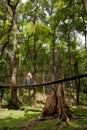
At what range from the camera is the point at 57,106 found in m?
13.9

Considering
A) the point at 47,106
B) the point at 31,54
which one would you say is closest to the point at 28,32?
the point at 31,54

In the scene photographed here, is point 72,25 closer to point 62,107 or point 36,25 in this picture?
point 36,25

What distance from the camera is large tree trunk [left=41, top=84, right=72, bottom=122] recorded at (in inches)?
511

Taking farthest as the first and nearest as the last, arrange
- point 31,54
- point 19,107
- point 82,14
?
point 31,54 < point 82,14 < point 19,107

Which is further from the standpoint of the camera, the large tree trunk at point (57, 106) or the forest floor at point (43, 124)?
the large tree trunk at point (57, 106)

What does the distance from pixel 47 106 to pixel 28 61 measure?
24141 mm

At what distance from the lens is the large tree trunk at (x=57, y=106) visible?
1298cm

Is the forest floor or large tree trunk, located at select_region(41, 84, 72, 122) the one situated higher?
large tree trunk, located at select_region(41, 84, 72, 122)

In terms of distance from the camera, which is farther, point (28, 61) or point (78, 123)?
point (28, 61)

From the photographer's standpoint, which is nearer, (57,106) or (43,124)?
(43,124)

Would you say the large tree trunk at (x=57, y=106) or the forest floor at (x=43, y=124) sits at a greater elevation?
the large tree trunk at (x=57, y=106)

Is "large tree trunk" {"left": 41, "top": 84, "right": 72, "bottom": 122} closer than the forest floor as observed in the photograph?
No

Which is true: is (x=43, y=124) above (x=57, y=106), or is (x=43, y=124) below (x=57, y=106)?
below

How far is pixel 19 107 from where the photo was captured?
1995cm
